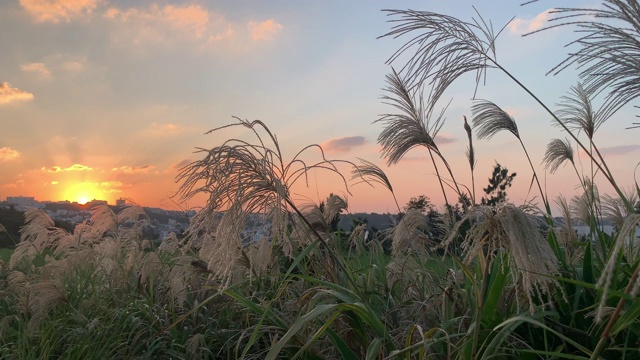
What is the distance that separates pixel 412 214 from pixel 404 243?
326 millimetres

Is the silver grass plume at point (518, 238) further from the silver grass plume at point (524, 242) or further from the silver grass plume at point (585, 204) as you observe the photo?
the silver grass plume at point (585, 204)

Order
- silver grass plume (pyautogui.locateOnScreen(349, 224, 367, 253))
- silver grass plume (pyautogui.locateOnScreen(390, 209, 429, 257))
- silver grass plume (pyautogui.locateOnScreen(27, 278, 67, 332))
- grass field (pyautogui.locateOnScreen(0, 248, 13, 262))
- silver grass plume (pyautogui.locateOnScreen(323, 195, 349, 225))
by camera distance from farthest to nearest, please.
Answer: grass field (pyautogui.locateOnScreen(0, 248, 13, 262)) → silver grass plume (pyautogui.locateOnScreen(349, 224, 367, 253)) → silver grass plume (pyautogui.locateOnScreen(27, 278, 67, 332)) → silver grass plume (pyautogui.locateOnScreen(323, 195, 349, 225)) → silver grass plume (pyautogui.locateOnScreen(390, 209, 429, 257))

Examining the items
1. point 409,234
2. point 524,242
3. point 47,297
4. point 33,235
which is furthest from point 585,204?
point 33,235

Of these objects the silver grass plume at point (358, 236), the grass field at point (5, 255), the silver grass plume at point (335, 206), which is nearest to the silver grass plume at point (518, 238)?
the silver grass plume at point (335, 206)

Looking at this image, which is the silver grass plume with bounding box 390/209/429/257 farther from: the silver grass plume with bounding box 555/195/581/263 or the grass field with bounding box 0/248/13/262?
the grass field with bounding box 0/248/13/262

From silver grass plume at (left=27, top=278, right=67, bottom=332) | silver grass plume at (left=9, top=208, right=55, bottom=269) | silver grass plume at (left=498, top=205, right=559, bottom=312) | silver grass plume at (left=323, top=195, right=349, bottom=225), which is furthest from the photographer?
silver grass plume at (left=9, top=208, right=55, bottom=269)

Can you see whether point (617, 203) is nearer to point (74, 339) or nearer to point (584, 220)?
point (584, 220)

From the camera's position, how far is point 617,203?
14.3ft

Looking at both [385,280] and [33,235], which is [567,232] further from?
[33,235]

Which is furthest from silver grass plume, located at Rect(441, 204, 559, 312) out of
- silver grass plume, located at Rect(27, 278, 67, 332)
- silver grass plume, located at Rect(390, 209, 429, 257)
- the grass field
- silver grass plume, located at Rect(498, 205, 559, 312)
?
the grass field

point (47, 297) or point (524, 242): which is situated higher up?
point (524, 242)

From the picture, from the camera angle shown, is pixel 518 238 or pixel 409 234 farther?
pixel 409 234

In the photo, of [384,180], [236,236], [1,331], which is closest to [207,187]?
[236,236]

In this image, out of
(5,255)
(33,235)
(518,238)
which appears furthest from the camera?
(5,255)
